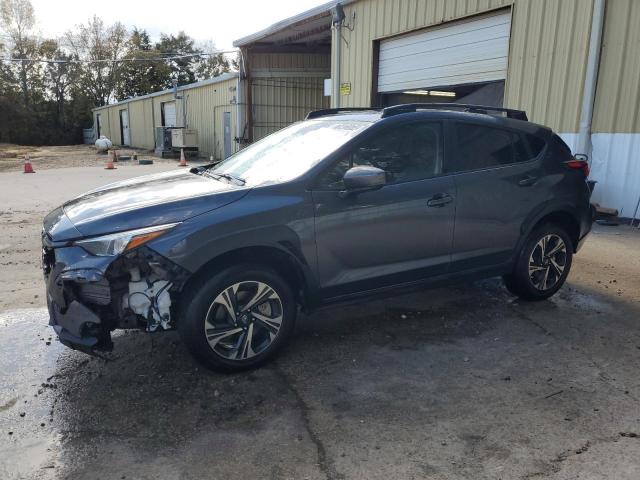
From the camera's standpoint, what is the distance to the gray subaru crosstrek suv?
3168 millimetres

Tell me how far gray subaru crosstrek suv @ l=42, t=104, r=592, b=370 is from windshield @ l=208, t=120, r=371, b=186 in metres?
0.02

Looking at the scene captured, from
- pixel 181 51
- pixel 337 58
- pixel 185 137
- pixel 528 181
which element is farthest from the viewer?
pixel 181 51

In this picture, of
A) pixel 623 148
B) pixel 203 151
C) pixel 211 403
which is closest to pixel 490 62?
pixel 623 148

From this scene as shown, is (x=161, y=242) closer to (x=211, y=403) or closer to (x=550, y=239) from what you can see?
(x=211, y=403)

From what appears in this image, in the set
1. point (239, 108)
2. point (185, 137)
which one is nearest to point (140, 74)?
point (185, 137)

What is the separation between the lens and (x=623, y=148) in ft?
27.4

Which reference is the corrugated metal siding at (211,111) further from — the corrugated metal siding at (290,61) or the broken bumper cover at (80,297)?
the broken bumper cover at (80,297)

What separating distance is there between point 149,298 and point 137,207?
0.60 meters

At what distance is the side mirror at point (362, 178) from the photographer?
3602 millimetres

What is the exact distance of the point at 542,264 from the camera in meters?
4.84

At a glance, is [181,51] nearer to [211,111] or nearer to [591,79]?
[211,111]

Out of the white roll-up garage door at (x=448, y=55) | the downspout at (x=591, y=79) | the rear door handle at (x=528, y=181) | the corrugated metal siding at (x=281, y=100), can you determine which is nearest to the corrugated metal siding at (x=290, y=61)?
the corrugated metal siding at (x=281, y=100)

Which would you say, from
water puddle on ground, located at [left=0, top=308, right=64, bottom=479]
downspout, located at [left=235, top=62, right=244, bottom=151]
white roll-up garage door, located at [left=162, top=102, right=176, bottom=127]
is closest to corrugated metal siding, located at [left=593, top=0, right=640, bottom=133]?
water puddle on ground, located at [left=0, top=308, right=64, bottom=479]

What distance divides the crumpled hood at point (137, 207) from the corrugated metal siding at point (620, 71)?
23.7ft
